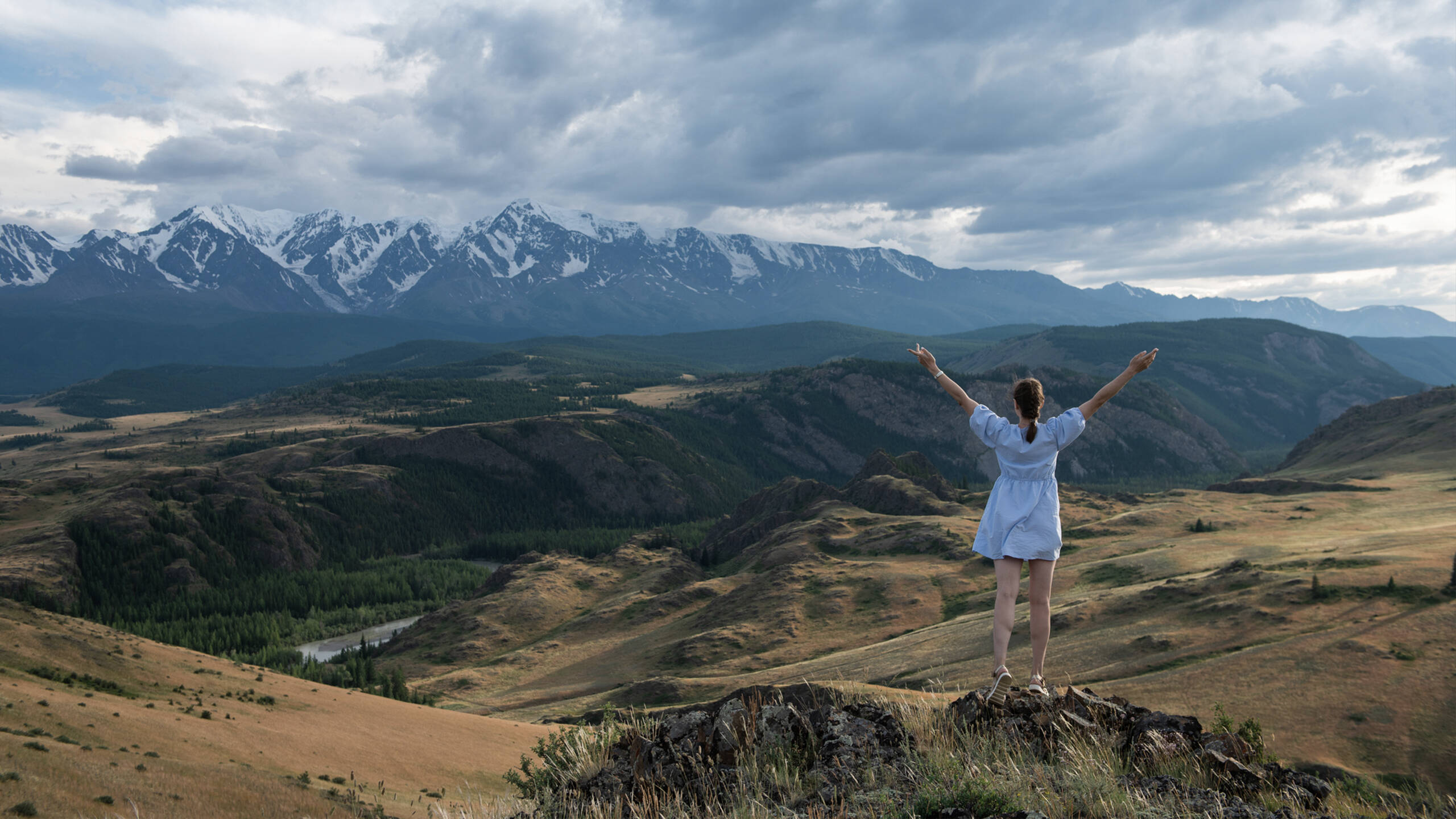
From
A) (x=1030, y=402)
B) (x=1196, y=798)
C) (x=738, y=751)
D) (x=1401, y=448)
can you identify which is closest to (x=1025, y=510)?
(x=1030, y=402)

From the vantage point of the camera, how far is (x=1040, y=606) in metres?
15.1

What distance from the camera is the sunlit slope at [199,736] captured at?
103ft

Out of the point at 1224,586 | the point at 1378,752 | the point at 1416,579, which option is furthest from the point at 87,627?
the point at 1416,579

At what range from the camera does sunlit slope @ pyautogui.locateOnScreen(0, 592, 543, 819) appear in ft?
103

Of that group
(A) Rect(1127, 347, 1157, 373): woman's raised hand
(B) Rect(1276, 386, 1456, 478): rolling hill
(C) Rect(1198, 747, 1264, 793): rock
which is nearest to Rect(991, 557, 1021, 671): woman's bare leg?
(C) Rect(1198, 747, 1264, 793): rock

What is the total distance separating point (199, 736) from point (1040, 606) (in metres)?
43.8

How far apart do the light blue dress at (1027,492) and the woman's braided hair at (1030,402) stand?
103mm

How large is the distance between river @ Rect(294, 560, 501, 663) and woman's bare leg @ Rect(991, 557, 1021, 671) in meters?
122

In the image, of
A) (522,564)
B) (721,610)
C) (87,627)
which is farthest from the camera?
(522,564)

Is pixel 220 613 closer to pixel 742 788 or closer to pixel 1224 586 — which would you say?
pixel 1224 586

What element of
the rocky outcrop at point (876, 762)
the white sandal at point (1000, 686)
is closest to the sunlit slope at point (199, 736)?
the rocky outcrop at point (876, 762)

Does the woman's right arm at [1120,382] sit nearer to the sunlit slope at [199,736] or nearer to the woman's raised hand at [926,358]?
the woman's raised hand at [926,358]

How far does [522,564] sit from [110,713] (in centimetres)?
9929

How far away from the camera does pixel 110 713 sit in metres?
42.4
